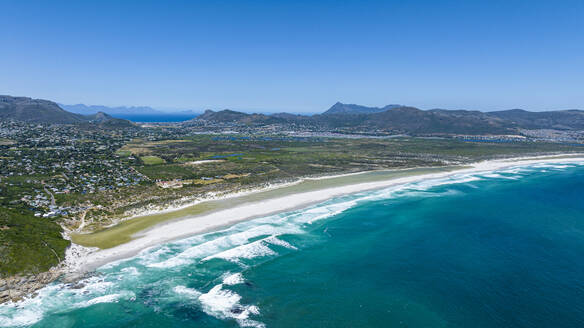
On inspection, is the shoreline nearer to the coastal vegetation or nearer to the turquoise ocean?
the coastal vegetation

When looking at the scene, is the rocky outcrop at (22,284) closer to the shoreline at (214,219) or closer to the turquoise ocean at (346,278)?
the turquoise ocean at (346,278)

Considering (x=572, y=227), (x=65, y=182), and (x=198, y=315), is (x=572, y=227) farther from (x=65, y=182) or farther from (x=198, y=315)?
(x=65, y=182)

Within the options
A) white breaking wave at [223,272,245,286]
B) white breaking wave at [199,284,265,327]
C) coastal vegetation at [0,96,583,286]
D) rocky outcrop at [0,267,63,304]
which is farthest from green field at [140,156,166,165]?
white breaking wave at [199,284,265,327]

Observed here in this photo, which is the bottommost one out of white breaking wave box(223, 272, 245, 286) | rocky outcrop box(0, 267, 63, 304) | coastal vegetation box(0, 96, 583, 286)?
white breaking wave box(223, 272, 245, 286)

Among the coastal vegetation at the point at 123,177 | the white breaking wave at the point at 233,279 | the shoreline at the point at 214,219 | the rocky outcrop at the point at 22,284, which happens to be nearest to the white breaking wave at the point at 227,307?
the white breaking wave at the point at 233,279

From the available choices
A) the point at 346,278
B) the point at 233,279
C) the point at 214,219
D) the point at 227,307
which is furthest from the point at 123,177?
the point at 346,278

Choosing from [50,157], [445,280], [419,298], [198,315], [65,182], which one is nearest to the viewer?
[198,315]

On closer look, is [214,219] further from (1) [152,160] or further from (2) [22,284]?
(1) [152,160]

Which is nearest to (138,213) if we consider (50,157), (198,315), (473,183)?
(198,315)
